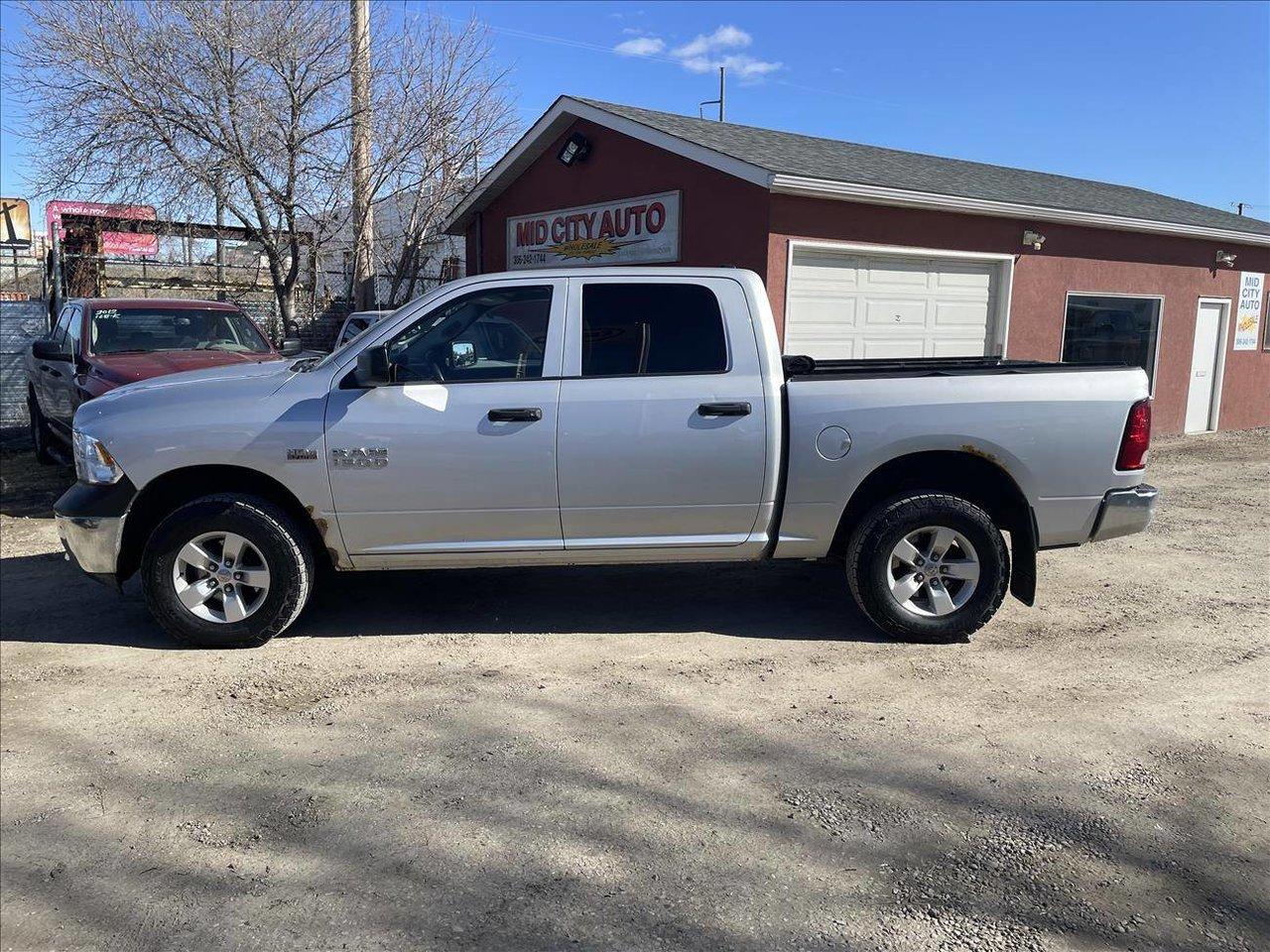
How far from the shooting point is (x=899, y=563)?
5.22 meters

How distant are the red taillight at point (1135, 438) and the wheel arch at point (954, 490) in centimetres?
58

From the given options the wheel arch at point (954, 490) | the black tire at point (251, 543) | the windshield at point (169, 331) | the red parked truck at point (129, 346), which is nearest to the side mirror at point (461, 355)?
the black tire at point (251, 543)

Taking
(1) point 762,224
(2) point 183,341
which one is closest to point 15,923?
(2) point 183,341

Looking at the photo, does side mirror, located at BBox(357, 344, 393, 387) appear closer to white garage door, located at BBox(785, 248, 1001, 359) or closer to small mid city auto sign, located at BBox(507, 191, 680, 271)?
white garage door, located at BBox(785, 248, 1001, 359)

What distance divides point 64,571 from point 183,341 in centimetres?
348

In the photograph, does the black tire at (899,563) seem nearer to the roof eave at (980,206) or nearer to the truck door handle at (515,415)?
the truck door handle at (515,415)

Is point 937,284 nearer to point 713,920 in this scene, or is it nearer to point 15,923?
point 713,920

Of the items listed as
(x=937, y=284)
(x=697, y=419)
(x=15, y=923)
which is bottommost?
(x=15, y=923)

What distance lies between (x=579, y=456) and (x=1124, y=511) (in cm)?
295

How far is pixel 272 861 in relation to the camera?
3.11m

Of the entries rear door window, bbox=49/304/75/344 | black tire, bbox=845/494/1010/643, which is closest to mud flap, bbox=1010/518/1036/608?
black tire, bbox=845/494/1010/643

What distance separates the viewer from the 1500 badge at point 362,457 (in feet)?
16.2

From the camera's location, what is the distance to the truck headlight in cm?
495

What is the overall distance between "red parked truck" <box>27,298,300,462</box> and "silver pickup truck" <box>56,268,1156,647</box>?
395 cm
